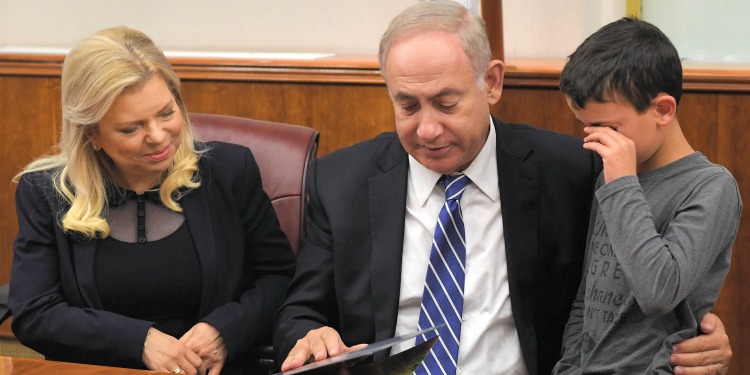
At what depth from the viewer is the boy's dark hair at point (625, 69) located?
1.94 metres

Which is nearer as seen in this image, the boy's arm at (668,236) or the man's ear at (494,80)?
the boy's arm at (668,236)

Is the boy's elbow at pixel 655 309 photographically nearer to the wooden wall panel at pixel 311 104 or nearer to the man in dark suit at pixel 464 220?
the man in dark suit at pixel 464 220

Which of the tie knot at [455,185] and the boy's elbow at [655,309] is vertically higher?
the tie knot at [455,185]

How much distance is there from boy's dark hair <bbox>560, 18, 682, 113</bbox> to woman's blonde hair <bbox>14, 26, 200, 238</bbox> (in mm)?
1032

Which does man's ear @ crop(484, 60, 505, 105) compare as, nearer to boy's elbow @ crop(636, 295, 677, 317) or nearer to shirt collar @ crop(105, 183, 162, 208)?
boy's elbow @ crop(636, 295, 677, 317)

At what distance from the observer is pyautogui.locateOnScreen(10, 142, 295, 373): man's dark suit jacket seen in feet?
7.91

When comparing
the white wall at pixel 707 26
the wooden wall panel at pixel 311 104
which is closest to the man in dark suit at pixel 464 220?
the wooden wall panel at pixel 311 104

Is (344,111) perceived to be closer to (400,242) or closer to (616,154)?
(400,242)

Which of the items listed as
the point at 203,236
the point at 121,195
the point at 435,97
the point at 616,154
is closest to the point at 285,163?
the point at 203,236

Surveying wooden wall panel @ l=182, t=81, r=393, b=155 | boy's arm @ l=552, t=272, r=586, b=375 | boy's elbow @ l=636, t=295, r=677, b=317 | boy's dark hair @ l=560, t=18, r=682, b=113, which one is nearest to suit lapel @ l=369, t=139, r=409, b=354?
boy's arm @ l=552, t=272, r=586, b=375

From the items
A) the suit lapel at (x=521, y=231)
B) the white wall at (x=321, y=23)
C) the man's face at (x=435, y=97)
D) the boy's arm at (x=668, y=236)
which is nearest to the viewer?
the boy's arm at (x=668, y=236)

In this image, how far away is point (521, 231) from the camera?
7.46 feet

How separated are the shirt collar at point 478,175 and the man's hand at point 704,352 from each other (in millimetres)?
567

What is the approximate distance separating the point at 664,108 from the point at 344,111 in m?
1.60
